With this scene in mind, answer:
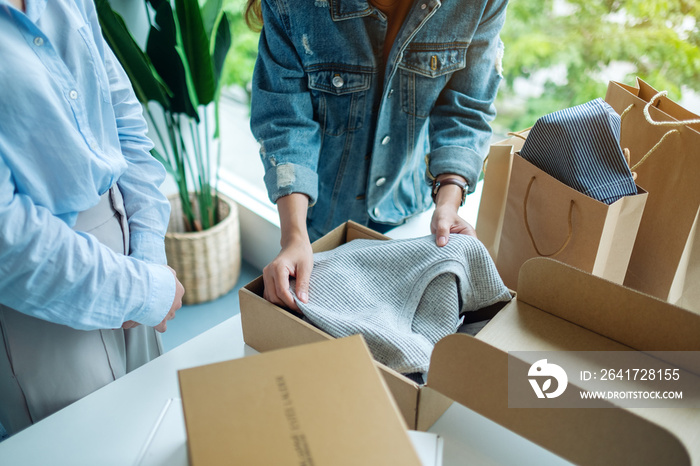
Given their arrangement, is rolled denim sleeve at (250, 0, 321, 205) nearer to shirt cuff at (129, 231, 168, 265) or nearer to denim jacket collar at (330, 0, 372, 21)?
denim jacket collar at (330, 0, 372, 21)

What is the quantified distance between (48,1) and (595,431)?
2.90 feet

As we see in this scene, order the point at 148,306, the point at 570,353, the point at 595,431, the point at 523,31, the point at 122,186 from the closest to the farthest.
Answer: the point at 595,431
the point at 570,353
the point at 148,306
the point at 122,186
the point at 523,31

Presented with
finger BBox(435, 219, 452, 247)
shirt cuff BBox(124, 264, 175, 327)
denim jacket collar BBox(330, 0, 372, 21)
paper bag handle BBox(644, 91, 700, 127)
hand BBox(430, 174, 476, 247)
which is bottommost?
shirt cuff BBox(124, 264, 175, 327)

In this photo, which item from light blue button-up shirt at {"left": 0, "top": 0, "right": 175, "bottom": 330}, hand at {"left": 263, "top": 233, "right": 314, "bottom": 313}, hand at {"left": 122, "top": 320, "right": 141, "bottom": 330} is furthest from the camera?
hand at {"left": 122, "top": 320, "right": 141, "bottom": 330}

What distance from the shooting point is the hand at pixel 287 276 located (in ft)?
2.53

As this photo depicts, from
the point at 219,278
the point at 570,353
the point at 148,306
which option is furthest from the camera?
the point at 219,278

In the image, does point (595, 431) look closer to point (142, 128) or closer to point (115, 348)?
point (115, 348)

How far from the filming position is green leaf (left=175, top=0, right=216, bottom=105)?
1.59 metres

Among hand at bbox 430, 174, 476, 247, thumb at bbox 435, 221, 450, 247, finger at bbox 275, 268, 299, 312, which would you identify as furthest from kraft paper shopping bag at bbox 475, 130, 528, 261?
finger at bbox 275, 268, 299, 312

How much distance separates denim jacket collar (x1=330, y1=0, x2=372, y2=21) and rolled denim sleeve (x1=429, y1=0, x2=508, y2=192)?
228mm

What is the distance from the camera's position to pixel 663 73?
7.47 feet

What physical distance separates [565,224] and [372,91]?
0.49 m

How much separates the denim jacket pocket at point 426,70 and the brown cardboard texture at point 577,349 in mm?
486

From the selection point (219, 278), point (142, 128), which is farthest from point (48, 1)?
point (219, 278)
